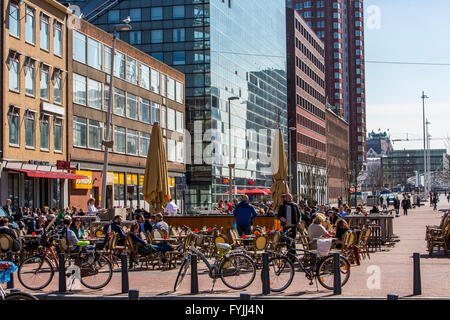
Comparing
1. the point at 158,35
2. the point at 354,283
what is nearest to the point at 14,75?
the point at 354,283

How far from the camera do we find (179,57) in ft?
241

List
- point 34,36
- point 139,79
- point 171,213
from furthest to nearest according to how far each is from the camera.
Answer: point 139,79 < point 34,36 < point 171,213

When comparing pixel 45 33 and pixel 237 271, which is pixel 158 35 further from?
pixel 237 271

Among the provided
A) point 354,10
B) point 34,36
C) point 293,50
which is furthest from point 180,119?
point 354,10

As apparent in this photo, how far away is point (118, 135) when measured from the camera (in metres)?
52.5

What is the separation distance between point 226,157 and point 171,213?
4970 cm

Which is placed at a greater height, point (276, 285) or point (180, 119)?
point (180, 119)

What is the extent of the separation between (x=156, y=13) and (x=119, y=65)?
21658mm

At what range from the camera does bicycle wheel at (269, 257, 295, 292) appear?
44.5 feet

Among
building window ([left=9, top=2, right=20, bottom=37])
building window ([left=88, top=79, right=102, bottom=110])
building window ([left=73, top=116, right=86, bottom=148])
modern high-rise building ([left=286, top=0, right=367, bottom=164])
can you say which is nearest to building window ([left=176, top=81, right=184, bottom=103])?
building window ([left=88, top=79, right=102, bottom=110])

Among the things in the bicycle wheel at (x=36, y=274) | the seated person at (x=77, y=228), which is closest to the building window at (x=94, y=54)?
the seated person at (x=77, y=228)

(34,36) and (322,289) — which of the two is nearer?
(322,289)

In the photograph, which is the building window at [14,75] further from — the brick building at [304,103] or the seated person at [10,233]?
the brick building at [304,103]
